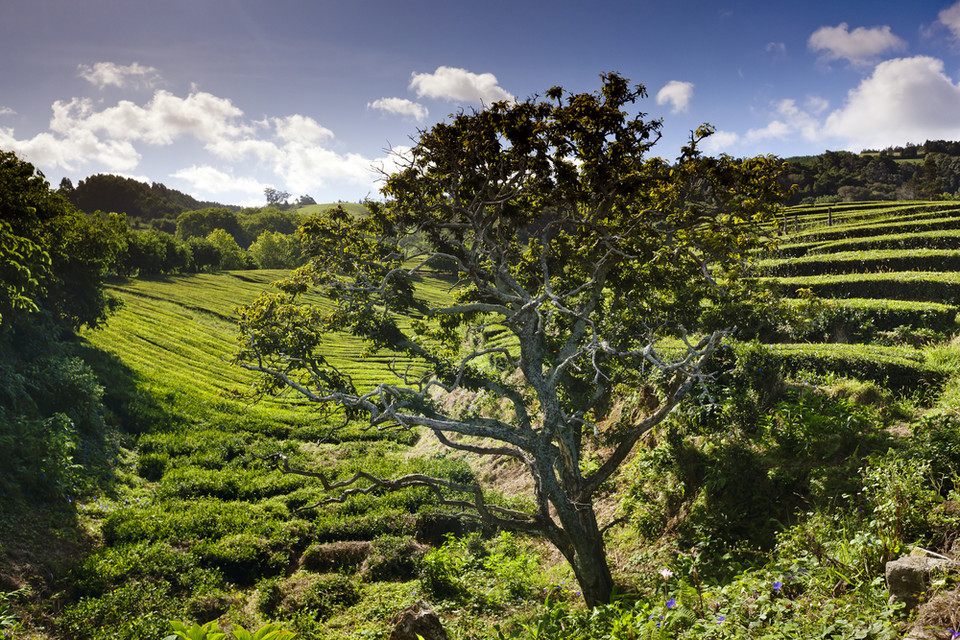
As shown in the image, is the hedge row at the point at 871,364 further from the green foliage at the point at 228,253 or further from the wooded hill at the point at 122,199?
the wooded hill at the point at 122,199

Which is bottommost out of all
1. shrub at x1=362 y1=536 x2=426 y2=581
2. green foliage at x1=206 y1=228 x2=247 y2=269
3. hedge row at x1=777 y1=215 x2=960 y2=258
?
shrub at x1=362 y1=536 x2=426 y2=581

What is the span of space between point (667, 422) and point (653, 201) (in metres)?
6.06

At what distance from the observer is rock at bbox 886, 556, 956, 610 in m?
4.59

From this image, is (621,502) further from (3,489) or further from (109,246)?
(109,246)

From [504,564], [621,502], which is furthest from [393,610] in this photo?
[621,502]

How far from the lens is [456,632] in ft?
28.3

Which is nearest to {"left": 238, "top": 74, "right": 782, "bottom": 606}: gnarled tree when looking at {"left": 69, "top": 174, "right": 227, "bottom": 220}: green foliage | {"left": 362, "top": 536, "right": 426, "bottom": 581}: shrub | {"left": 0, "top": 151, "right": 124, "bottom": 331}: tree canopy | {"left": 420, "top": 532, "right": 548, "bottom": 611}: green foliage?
{"left": 420, "top": 532, "right": 548, "bottom": 611}: green foliage

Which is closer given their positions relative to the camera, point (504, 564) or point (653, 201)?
point (504, 564)

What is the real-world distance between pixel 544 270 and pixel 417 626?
22.1ft

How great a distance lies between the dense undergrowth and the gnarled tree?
146 cm

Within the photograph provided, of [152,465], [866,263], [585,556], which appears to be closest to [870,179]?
[866,263]

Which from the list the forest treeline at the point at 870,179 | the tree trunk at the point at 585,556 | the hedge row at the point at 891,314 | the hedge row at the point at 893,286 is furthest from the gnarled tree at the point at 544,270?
the forest treeline at the point at 870,179

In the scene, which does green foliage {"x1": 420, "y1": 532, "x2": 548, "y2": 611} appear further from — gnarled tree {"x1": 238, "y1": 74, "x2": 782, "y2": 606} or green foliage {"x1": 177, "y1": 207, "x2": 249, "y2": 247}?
green foliage {"x1": 177, "y1": 207, "x2": 249, "y2": 247}

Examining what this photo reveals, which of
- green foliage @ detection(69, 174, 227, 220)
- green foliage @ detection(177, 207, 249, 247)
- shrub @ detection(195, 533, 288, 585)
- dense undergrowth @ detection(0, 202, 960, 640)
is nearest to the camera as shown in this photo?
dense undergrowth @ detection(0, 202, 960, 640)
